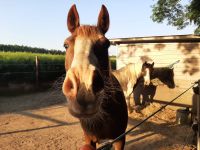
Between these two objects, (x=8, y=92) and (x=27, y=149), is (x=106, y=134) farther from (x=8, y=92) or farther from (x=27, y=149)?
(x=8, y=92)

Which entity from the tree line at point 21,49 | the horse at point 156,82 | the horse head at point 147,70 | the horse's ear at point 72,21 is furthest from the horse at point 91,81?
the tree line at point 21,49

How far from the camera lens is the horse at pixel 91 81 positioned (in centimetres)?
161

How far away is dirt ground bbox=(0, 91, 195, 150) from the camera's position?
509cm

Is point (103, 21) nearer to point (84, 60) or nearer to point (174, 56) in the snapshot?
point (84, 60)

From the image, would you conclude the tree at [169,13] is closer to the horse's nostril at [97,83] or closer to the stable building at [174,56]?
the stable building at [174,56]

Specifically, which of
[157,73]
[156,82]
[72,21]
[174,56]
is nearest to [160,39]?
[174,56]

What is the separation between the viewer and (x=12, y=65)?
1210 cm

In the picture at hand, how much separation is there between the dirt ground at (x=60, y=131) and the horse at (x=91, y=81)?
67.9 inches

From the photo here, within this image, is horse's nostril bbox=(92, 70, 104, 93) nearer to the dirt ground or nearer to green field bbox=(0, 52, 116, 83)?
the dirt ground

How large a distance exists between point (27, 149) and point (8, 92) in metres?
7.59

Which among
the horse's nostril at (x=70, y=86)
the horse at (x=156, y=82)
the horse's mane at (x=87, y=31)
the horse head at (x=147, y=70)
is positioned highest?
the horse's mane at (x=87, y=31)

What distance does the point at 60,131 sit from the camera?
19.6ft

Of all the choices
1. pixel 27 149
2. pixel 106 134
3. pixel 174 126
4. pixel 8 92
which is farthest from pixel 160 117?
pixel 8 92

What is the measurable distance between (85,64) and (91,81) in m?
0.17
